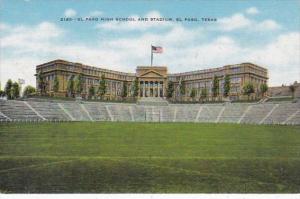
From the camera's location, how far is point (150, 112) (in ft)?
238

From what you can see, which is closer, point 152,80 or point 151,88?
point 152,80

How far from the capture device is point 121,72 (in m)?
113

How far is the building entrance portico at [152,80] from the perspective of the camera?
98.6m

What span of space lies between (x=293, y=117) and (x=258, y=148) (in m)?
32.7

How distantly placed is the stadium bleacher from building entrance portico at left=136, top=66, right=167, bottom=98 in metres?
20.3

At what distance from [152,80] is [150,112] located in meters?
27.6

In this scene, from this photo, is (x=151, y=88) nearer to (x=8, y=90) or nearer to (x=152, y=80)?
(x=152, y=80)

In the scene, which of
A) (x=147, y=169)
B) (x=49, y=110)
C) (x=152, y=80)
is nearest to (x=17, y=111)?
(x=49, y=110)

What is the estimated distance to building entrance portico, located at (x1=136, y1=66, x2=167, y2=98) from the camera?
98.6m

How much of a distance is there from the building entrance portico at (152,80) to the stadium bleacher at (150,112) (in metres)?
20.3

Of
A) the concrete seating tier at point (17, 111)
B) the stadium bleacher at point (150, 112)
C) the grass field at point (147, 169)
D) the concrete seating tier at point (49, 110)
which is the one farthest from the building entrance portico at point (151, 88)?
the grass field at point (147, 169)

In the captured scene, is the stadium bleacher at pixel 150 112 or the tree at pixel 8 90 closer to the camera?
the stadium bleacher at pixel 150 112

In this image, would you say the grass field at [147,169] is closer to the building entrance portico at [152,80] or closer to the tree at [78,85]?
the tree at [78,85]

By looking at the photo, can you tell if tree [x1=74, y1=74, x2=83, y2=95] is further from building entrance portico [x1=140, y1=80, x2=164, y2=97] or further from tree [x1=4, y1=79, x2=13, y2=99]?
building entrance portico [x1=140, y1=80, x2=164, y2=97]
